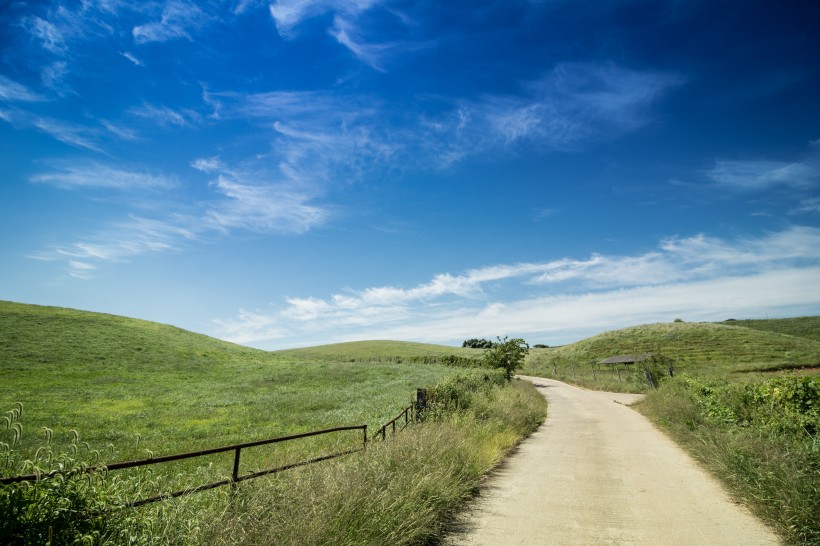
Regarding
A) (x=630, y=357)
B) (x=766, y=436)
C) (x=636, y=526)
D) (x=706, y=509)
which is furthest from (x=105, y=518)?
(x=630, y=357)

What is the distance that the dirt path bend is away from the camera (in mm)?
6227

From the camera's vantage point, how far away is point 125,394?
28844mm

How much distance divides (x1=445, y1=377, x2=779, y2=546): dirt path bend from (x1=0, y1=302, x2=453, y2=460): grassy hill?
400 inches

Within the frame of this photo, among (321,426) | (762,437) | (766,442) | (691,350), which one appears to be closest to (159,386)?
(321,426)

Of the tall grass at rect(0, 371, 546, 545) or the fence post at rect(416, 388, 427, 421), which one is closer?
the tall grass at rect(0, 371, 546, 545)

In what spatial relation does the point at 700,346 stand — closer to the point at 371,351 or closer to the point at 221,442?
the point at 371,351

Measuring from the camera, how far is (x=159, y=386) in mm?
33969

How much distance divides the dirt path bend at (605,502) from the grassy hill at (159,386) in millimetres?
10152

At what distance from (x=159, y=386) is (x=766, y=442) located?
38.6 meters

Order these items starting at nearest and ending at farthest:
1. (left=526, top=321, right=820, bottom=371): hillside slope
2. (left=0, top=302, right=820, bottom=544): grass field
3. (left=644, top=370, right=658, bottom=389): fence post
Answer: (left=0, top=302, right=820, bottom=544): grass field, (left=644, top=370, right=658, bottom=389): fence post, (left=526, top=321, right=820, bottom=371): hillside slope

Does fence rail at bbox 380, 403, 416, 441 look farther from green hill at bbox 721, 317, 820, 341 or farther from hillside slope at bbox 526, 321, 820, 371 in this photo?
green hill at bbox 721, 317, 820, 341

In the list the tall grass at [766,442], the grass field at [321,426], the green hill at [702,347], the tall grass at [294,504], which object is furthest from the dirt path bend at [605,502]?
the green hill at [702,347]

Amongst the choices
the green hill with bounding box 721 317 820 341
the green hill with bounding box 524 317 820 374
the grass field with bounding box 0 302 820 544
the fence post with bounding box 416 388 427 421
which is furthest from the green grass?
the fence post with bounding box 416 388 427 421

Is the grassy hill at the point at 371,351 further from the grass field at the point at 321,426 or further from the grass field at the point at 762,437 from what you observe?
the grass field at the point at 762,437
